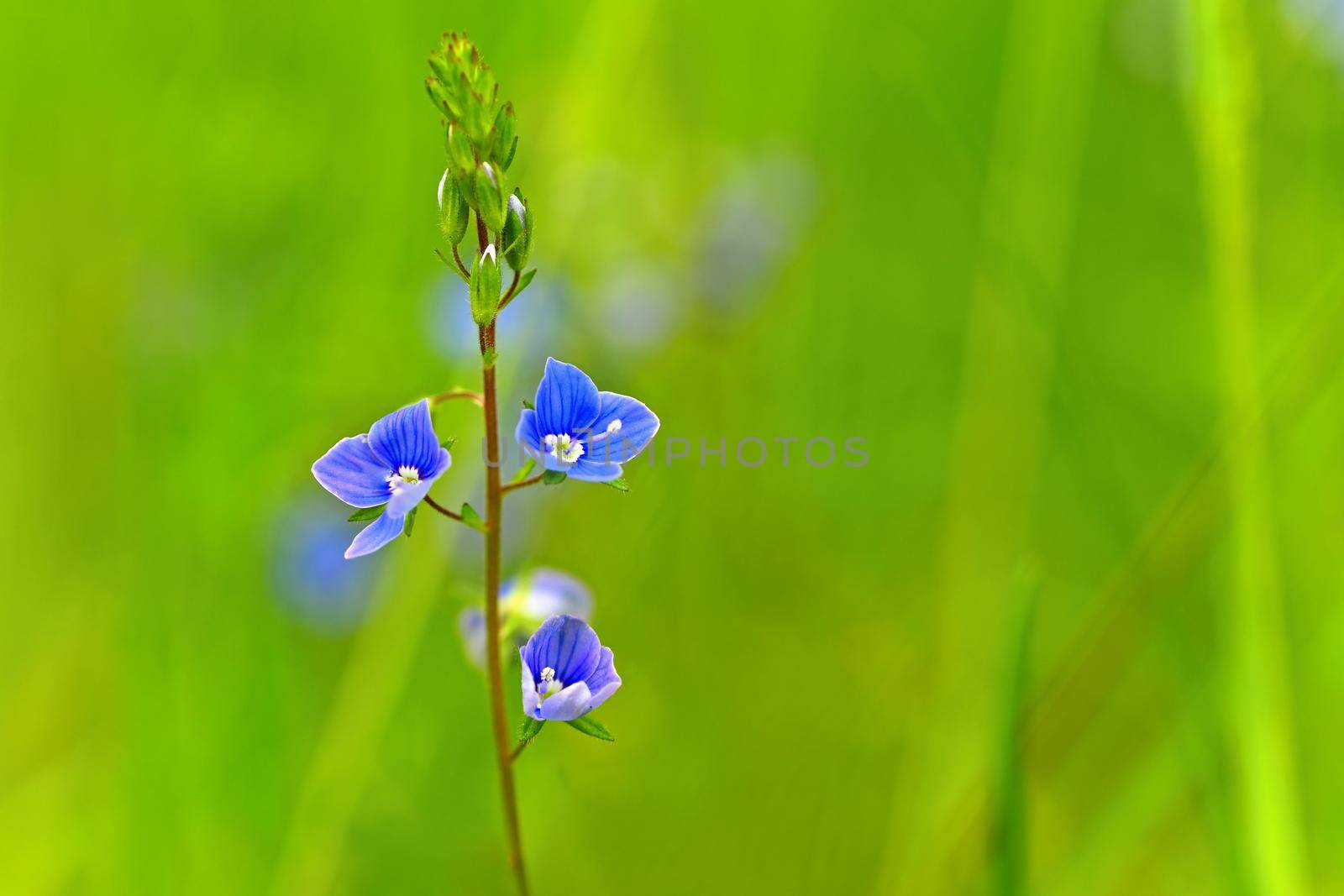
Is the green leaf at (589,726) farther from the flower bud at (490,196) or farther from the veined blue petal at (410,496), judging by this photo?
the flower bud at (490,196)

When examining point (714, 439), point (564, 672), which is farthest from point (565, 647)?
point (714, 439)

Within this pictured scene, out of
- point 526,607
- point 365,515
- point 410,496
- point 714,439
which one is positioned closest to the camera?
point 410,496

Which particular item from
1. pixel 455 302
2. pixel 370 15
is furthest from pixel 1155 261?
pixel 370 15

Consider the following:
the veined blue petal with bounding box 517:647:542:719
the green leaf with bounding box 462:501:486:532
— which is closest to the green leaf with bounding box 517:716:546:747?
the veined blue petal with bounding box 517:647:542:719

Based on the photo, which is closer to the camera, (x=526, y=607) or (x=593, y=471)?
(x=593, y=471)

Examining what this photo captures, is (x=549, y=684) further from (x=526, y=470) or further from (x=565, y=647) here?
(x=526, y=470)

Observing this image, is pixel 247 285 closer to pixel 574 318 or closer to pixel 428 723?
pixel 574 318
